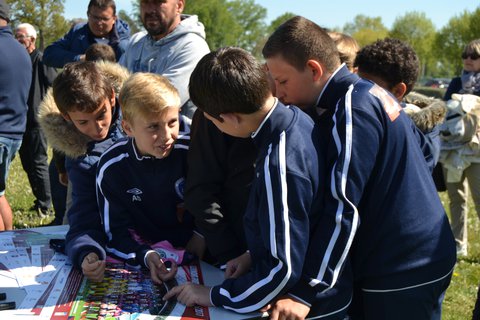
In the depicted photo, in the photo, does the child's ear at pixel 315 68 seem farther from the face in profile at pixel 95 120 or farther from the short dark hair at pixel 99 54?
the short dark hair at pixel 99 54

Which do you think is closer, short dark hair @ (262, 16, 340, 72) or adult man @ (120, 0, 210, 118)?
short dark hair @ (262, 16, 340, 72)

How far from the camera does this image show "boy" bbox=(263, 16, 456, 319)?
1950 mm

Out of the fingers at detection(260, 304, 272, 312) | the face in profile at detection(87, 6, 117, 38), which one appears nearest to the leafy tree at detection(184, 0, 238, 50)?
the face in profile at detection(87, 6, 117, 38)

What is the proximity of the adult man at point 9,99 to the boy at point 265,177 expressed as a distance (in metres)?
3.23

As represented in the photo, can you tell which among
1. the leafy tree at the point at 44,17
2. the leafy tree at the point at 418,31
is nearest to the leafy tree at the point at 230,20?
the leafy tree at the point at 418,31

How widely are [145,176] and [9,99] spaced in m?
3.05

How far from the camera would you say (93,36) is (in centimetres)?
547

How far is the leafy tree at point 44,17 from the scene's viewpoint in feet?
102

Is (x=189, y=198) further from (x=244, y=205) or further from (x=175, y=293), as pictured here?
(x=175, y=293)

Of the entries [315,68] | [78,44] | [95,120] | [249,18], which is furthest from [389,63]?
[249,18]

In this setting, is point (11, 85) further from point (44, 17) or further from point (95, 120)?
point (44, 17)

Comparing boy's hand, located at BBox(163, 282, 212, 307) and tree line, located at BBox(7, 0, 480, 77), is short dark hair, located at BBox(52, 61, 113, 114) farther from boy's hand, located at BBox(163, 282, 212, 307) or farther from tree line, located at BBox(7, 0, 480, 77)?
tree line, located at BBox(7, 0, 480, 77)

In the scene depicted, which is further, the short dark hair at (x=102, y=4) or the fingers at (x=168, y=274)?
the short dark hair at (x=102, y=4)

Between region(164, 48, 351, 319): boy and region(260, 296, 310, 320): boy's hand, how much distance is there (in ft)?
0.15
